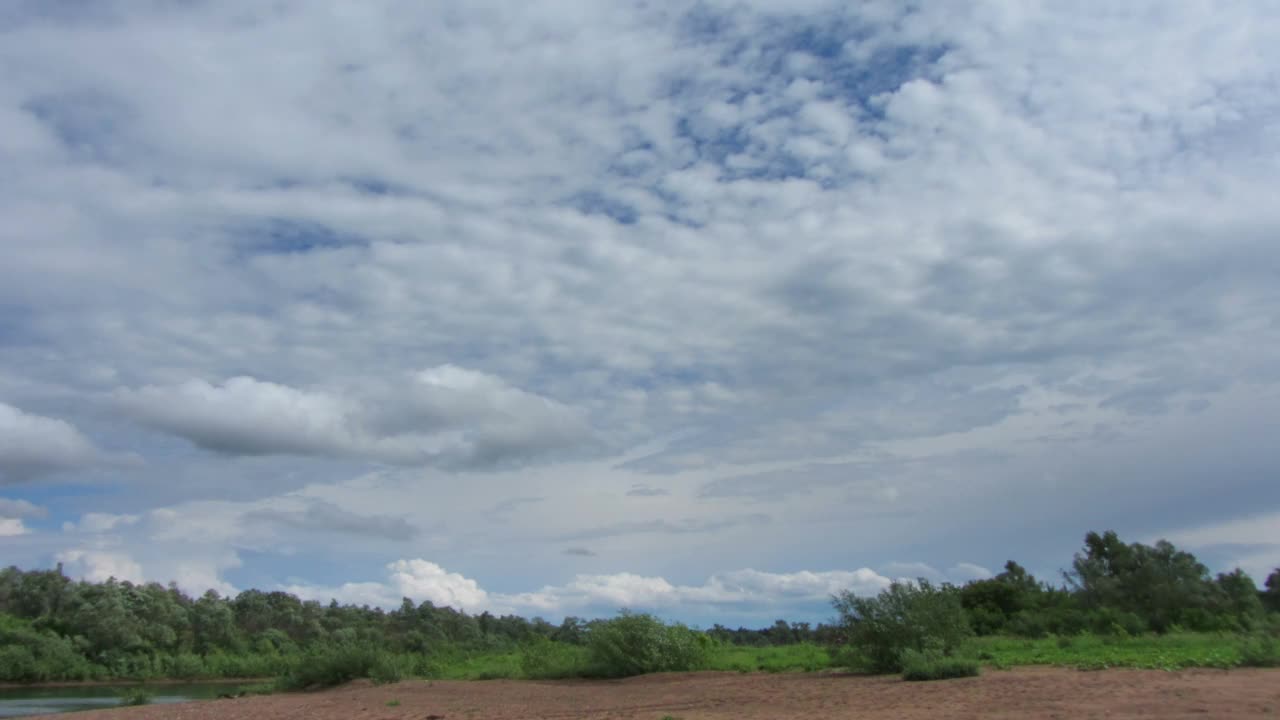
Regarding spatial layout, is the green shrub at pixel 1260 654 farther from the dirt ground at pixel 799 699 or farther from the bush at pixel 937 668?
the bush at pixel 937 668

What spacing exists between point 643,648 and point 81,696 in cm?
5159

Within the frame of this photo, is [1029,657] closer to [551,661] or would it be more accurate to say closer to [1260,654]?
[1260,654]

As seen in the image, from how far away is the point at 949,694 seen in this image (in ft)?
68.0

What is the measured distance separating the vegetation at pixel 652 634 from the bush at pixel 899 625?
5cm

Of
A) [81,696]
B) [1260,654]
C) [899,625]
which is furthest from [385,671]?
[81,696]

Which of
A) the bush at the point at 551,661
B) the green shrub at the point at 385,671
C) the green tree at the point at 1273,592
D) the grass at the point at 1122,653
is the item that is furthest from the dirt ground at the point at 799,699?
the green tree at the point at 1273,592

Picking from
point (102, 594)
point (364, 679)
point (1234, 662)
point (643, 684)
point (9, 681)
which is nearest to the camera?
point (1234, 662)

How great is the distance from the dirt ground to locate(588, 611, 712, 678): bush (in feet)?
4.72

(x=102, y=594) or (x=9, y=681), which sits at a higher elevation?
→ (x=102, y=594)

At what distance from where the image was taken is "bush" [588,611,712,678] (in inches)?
1422

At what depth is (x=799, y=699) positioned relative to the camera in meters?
22.8

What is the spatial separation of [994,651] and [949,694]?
16.1m

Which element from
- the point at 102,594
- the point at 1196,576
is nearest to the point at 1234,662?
the point at 1196,576

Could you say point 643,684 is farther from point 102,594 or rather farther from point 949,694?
point 102,594
